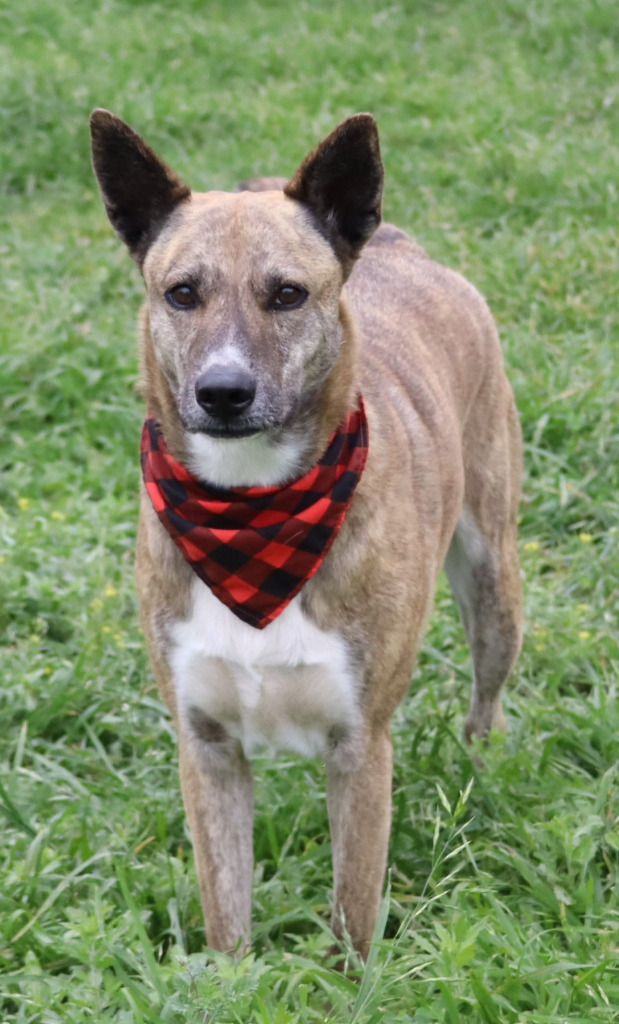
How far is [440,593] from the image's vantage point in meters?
4.86

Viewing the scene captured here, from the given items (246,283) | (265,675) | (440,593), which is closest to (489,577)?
(440,593)

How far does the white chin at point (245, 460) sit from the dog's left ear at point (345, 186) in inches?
20.4

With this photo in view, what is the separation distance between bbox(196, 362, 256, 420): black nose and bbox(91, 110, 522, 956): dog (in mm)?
61

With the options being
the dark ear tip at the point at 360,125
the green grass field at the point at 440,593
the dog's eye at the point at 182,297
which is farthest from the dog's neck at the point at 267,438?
the green grass field at the point at 440,593

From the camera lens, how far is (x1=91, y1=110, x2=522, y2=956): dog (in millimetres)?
2984

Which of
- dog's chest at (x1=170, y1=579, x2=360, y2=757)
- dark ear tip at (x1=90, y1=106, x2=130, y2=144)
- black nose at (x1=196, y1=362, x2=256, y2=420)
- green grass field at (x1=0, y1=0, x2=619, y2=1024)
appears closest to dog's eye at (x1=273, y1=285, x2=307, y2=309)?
black nose at (x1=196, y1=362, x2=256, y2=420)

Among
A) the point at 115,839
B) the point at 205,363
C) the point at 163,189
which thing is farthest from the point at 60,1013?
the point at 163,189

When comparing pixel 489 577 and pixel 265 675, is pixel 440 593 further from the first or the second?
pixel 265 675

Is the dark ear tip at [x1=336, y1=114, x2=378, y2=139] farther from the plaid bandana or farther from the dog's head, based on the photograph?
the plaid bandana

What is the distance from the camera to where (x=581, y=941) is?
3.07 m

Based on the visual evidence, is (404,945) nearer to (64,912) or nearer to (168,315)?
(64,912)

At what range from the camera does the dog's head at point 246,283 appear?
2.82 m

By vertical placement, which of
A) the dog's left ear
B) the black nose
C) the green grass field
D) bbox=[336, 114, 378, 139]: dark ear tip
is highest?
bbox=[336, 114, 378, 139]: dark ear tip

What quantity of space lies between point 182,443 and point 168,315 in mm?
316
